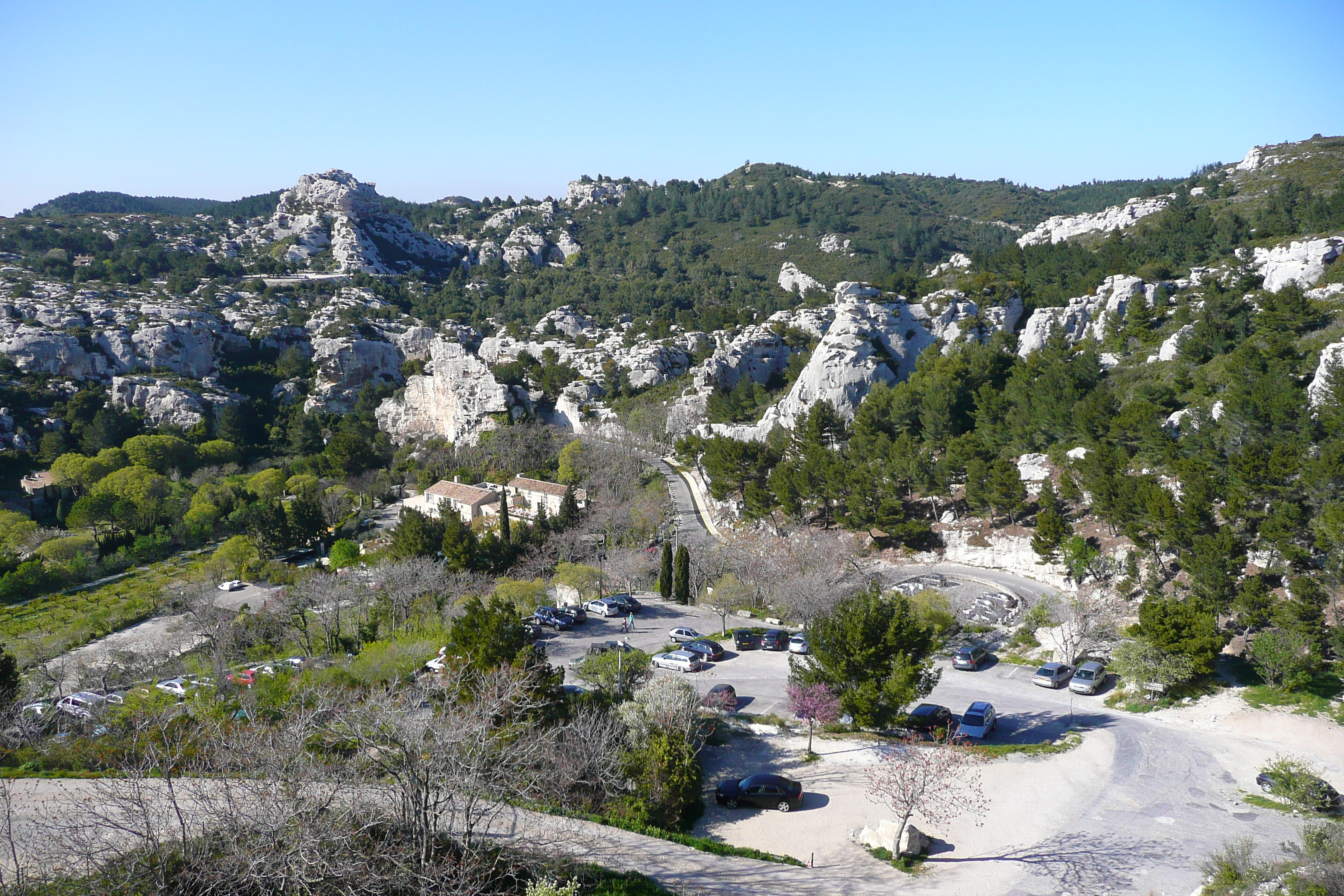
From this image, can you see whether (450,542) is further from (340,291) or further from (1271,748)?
(340,291)

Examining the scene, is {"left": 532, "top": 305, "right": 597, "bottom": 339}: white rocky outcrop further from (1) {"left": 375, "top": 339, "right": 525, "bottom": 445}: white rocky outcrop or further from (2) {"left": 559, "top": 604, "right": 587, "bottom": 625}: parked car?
(2) {"left": 559, "top": 604, "right": 587, "bottom": 625}: parked car

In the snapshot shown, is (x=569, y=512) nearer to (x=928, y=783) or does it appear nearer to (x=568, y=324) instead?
(x=928, y=783)

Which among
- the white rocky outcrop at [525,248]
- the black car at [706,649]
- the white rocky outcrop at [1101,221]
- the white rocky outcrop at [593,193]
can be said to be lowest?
the black car at [706,649]

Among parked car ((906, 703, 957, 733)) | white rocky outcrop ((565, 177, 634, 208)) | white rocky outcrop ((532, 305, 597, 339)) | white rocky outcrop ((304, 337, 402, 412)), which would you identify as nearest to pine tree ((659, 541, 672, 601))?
parked car ((906, 703, 957, 733))

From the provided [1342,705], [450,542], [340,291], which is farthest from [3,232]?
[1342,705]

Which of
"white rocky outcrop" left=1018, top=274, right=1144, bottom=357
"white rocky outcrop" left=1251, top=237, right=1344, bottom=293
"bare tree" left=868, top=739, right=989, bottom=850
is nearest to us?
"bare tree" left=868, top=739, right=989, bottom=850

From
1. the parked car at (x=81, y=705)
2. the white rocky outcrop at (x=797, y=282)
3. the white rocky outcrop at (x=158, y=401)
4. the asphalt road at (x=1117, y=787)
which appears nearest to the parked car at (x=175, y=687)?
the parked car at (x=81, y=705)

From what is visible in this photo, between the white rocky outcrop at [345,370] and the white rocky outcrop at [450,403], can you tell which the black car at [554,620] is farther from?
the white rocky outcrop at [345,370]
